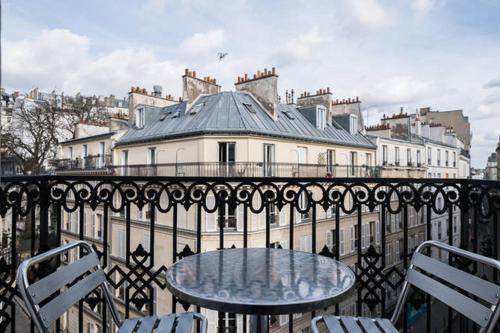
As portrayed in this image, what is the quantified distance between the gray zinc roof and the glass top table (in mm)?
13628

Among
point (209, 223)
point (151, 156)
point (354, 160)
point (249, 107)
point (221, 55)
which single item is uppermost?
point (221, 55)

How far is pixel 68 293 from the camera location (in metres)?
1.28

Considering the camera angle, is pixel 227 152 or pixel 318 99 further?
pixel 318 99

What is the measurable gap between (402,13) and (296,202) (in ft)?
17.0

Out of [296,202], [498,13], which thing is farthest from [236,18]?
[296,202]

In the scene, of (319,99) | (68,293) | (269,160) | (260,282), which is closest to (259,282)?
(260,282)

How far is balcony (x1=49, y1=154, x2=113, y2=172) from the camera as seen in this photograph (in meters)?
20.2

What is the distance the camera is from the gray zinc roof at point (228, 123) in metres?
15.6

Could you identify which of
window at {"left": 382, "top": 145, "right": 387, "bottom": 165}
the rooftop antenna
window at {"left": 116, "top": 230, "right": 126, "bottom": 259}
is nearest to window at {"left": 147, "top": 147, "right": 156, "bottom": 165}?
window at {"left": 116, "top": 230, "right": 126, "bottom": 259}

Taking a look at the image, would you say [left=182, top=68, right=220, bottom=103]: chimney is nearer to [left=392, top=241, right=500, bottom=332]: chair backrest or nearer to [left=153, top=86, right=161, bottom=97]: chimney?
[left=153, top=86, right=161, bottom=97]: chimney

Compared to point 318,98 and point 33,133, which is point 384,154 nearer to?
point 318,98

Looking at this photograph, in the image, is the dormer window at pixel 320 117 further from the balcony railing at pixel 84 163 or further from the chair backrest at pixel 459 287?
the chair backrest at pixel 459 287

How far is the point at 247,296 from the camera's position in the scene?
115cm

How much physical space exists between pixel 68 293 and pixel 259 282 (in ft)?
2.49
